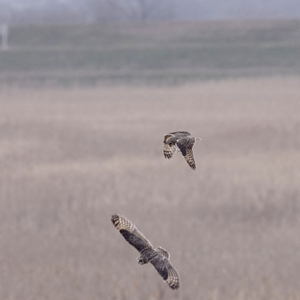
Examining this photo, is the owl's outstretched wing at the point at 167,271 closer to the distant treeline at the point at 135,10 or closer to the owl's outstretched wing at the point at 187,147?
the owl's outstretched wing at the point at 187,147

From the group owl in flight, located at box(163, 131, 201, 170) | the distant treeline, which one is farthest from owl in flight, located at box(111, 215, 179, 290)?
the distant treeline

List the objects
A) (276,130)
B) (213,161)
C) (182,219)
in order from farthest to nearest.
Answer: (276,130)
(213,161)
(182,219)

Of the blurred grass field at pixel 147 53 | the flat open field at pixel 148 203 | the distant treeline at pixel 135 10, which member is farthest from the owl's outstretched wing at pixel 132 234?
the distant treeline at pixel 135 10

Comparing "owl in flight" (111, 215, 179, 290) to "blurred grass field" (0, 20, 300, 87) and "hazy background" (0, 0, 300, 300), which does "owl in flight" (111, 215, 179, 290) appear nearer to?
"hazy background" (0, 0, 300, 300)

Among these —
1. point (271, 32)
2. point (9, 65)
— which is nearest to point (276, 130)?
point (9, 65)

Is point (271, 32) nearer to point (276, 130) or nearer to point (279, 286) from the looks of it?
point (276, 130)

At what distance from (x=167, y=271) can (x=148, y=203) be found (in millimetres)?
12347

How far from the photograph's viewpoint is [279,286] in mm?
9148

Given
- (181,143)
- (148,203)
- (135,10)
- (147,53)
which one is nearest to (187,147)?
(181,143)

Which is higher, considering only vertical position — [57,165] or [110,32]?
[110,32]

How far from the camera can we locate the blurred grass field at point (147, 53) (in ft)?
124

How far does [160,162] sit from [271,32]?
34688 mm

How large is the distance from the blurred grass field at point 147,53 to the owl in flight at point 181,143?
112 ft

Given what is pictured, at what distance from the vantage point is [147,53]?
141 feet
